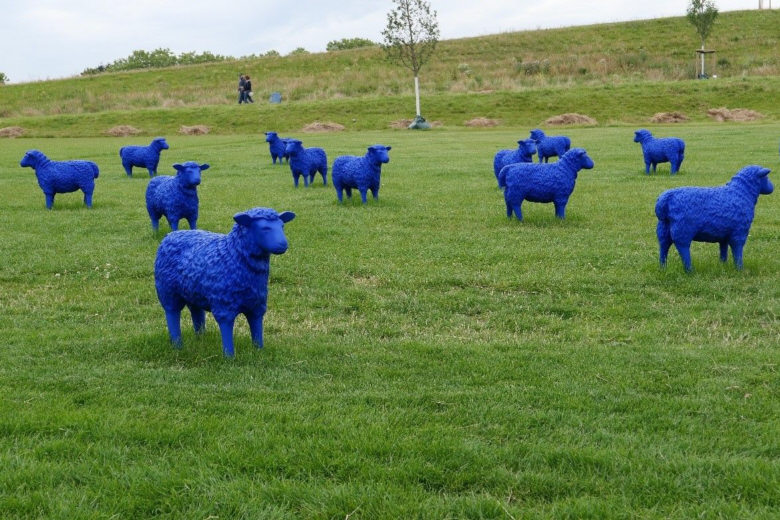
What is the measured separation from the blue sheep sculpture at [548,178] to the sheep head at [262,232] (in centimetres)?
716

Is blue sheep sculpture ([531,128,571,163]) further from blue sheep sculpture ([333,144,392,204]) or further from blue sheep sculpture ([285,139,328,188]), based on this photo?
blue sheep sculpture ([333,144,392,204])

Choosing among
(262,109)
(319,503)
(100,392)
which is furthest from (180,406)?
(262,109)

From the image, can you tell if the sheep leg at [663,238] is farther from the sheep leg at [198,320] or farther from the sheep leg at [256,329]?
the sheep leg at [198,320]

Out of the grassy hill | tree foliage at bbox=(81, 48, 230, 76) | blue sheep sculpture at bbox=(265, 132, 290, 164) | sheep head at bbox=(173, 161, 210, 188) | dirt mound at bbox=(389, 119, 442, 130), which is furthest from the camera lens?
tree foliage at bbox=(81, 48, 230, 76)

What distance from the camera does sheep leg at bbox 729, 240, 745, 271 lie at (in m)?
9.19

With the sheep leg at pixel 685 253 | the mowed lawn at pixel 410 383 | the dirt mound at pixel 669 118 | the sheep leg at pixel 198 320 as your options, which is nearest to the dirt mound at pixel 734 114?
the dirt mound at pixel 669 118

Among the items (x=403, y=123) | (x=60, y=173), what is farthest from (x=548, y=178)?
(x=403, y=123)

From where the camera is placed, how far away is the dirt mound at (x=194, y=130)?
40744 mm

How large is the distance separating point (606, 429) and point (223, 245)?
3607 millimetres

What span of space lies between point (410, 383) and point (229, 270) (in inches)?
73.6

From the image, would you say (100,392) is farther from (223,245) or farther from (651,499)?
(651,499)

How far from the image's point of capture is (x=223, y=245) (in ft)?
21.5

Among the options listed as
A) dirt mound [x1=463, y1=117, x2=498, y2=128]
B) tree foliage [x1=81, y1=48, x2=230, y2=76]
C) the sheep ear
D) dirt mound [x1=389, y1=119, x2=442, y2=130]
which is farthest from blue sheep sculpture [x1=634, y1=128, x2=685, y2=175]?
tree foliage [x1=81, y1=48, x2=230, y2=76]

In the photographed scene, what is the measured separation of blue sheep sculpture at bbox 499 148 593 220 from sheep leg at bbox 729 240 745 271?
3667 mm
